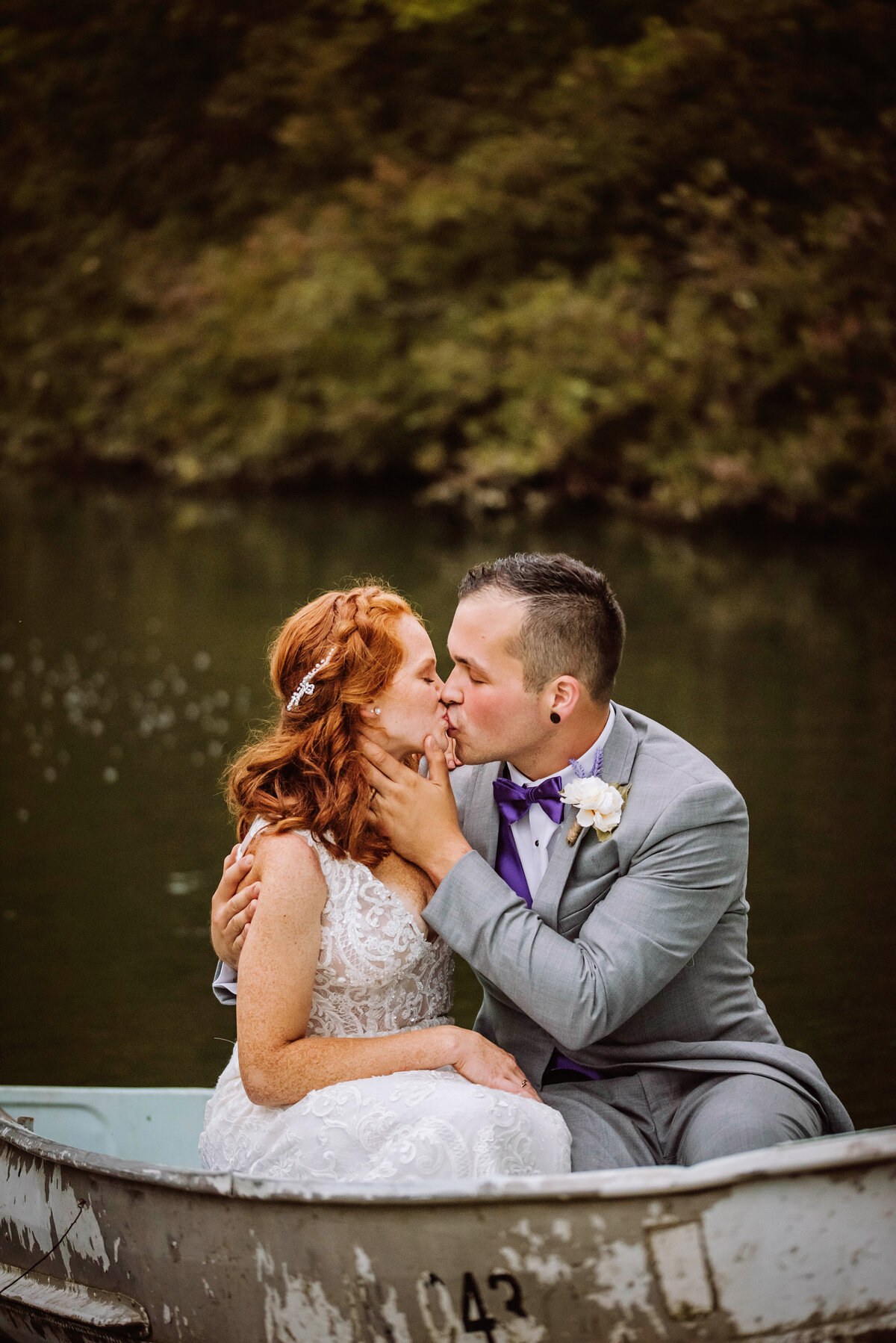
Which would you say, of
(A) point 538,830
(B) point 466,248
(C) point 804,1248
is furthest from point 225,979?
(B) point 466,248

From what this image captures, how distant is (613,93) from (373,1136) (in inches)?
847

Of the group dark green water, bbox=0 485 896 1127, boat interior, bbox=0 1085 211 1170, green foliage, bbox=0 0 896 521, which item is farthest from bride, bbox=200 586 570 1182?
green foliage, bbox=0 0 896 521

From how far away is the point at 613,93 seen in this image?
22.1 m

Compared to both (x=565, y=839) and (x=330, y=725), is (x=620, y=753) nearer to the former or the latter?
(x=565, y=839)

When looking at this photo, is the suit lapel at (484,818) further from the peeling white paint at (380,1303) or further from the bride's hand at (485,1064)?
the peeling white paint at (380,1303)

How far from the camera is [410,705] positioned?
298cm

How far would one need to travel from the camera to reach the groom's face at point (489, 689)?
300 cm

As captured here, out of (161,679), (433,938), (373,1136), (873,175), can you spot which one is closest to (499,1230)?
(373,1136)

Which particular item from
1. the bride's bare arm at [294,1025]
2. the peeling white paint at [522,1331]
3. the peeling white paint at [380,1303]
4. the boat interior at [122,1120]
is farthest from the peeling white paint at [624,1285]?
the boat interior at [122,1120]

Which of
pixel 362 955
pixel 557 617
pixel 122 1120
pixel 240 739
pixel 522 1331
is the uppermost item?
pixel 557 617

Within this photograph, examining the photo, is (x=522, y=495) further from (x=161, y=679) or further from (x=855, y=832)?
(x=855, y=832)

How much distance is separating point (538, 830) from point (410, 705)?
0.39 m

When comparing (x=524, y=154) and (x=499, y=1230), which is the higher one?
(x=499, y=1230)

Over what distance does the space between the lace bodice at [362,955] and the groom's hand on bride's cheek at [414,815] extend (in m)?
0.10
